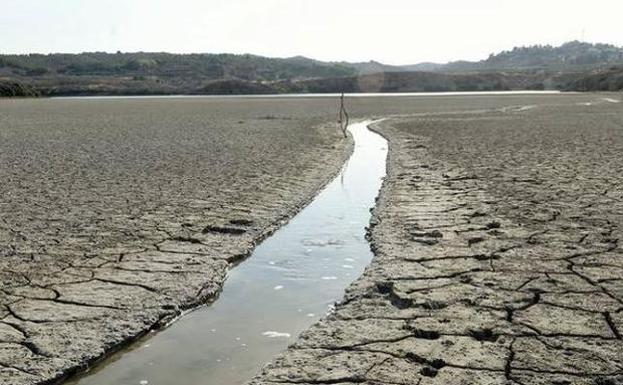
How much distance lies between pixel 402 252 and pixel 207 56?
15771cm

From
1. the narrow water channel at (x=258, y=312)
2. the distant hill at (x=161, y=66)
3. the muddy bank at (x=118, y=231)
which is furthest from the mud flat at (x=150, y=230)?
the distant hill at (x=161, y=66)

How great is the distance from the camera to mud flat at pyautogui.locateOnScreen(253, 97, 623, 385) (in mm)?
3846

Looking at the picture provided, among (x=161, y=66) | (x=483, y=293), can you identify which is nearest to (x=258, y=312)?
(x=483, y=293)

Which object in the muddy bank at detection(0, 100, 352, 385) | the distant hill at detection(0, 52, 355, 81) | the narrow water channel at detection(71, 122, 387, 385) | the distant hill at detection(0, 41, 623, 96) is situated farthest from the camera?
the distant hill at detection(0, 52, 355, 81)

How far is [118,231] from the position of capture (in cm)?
727

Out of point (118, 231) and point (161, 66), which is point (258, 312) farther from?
point (161, 66)

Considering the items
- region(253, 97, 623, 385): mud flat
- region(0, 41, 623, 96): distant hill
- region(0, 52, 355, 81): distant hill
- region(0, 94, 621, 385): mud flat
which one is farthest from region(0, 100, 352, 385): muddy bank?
region(0, 52, 355, 81): distant hill

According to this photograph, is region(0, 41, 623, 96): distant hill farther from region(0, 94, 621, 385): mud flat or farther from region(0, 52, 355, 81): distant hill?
region(0, 94, 621, 385): mud flat

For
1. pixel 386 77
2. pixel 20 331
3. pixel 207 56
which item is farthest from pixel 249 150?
pixel 207 56

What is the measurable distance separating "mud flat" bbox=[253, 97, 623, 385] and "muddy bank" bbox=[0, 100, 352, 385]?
1340 mm

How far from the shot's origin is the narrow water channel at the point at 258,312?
4039mm

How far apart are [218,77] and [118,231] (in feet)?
430

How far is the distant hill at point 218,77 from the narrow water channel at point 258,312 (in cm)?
6463

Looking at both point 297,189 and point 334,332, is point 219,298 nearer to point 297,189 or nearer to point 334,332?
point 334,332
